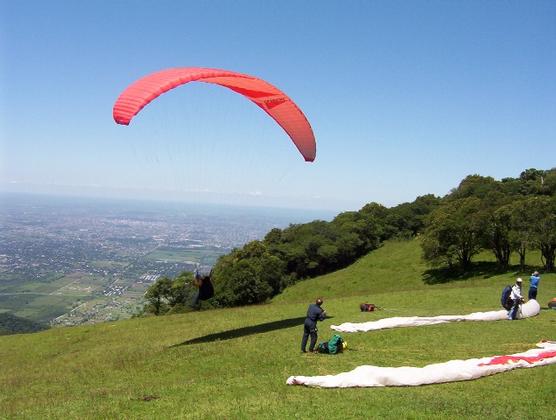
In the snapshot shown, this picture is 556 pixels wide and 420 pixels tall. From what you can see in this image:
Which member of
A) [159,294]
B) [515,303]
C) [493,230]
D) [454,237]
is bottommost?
[159,294]

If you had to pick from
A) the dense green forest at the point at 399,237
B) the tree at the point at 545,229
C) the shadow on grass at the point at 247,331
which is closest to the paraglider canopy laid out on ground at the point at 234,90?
the shadow on grass at the point at 247,331

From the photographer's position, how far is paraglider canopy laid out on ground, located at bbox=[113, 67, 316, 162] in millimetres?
14961

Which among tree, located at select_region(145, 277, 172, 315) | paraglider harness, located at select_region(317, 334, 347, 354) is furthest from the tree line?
tree, located at select_region(145, 277, 172, 315)

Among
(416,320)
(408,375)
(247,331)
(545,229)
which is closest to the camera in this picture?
(408,375)

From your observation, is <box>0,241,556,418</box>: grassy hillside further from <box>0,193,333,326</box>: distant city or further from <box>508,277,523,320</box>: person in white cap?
<box>0,193,333,326</box>: distant city

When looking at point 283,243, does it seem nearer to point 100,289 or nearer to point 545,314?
point 545,314

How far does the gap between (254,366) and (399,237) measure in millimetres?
72041

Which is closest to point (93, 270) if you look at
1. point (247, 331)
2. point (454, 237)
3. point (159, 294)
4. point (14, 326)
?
point (14, 326)

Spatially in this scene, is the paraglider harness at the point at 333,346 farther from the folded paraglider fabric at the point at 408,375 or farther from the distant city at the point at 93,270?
the distant city at the point at 93,270

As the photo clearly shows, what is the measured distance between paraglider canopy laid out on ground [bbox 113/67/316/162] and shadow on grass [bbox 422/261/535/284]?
2874cm

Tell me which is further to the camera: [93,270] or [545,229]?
[93,270]

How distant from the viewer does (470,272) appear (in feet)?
155

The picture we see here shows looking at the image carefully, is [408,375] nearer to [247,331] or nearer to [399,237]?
[247,331]

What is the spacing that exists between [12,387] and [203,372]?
25.2ft
